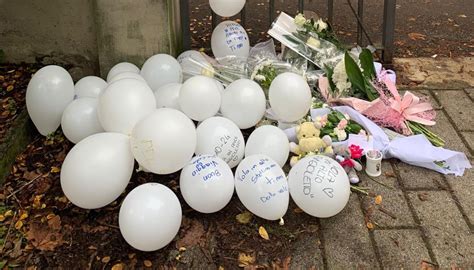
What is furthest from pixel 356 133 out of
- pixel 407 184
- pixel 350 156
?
pixel 407 184

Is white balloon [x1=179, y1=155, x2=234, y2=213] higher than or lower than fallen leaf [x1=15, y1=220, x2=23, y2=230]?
higher

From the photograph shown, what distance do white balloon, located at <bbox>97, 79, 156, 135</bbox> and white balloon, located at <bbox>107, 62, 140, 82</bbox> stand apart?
0.59 meters

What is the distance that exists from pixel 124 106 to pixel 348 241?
1290 millimetres

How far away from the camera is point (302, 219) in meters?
2.69

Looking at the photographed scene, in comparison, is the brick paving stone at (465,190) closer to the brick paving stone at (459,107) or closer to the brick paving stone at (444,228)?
the brick paving stone at (444,228)

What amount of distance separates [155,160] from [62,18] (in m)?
1.71

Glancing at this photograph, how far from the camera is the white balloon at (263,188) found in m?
2.52

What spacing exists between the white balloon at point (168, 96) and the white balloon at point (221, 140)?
0.25 meters

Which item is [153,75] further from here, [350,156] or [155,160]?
[350,156]

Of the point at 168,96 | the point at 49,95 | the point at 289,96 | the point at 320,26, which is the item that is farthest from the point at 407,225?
the point at 49,95

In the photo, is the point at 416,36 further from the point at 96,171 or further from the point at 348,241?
the point at 96,171

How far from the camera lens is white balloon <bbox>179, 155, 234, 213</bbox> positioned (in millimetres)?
2543

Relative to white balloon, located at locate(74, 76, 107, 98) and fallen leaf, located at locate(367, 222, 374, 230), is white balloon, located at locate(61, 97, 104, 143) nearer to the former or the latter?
white balloon, located at locate(74, 76, 107, 98)

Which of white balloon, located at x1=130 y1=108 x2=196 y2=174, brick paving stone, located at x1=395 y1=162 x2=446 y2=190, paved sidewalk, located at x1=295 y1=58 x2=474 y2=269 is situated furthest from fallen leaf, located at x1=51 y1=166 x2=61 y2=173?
brick paving stone, located at x1=395 y1=162 x2=446 y2=190
